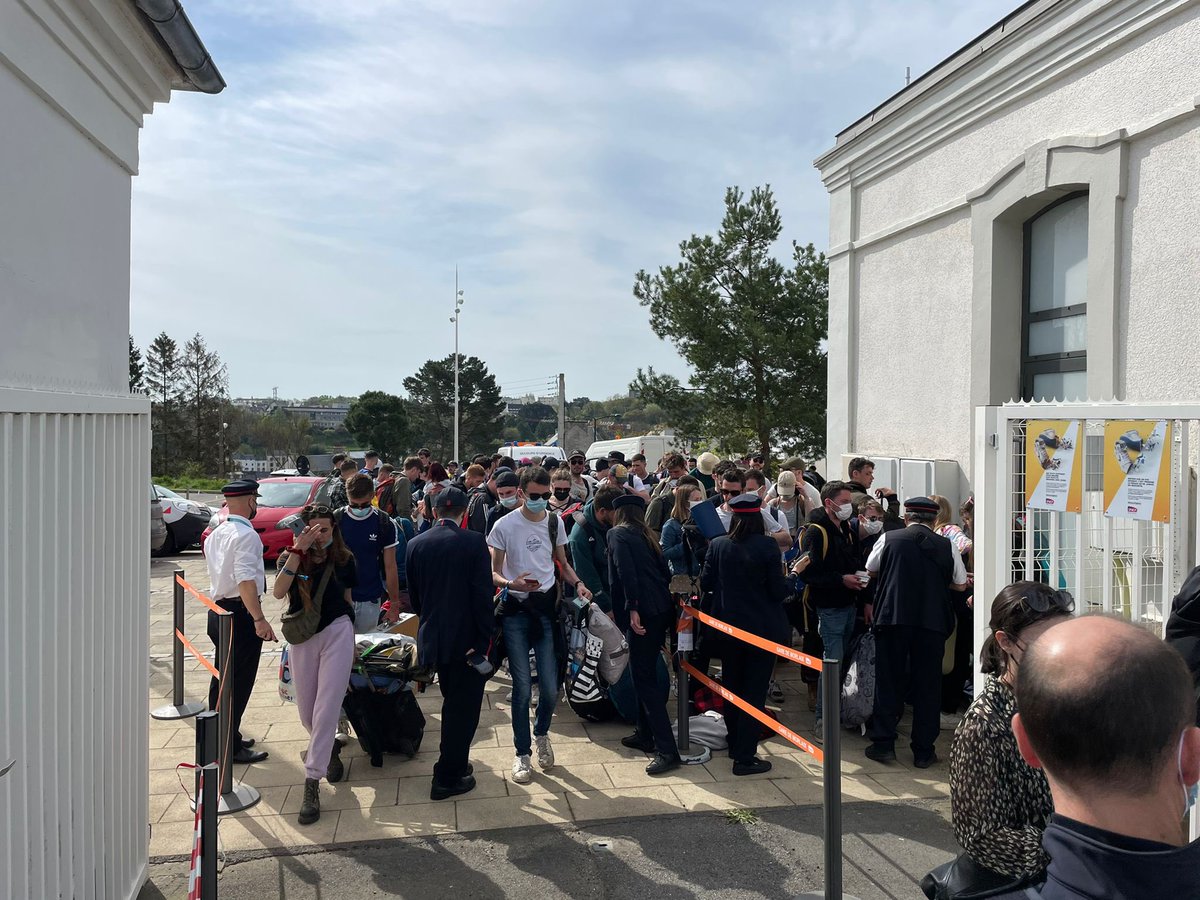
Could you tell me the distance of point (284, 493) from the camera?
16.0 metres

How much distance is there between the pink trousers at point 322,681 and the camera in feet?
16.5

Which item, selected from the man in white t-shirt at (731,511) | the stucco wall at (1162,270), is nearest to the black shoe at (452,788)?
the man in white t-shirt at (731,511)

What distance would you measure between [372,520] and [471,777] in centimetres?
231

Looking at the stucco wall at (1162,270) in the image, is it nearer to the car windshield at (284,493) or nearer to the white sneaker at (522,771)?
the white sneaker at (522,771)

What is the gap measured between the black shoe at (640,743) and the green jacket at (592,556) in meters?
1.05

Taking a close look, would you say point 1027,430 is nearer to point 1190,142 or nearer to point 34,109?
point 1190,142

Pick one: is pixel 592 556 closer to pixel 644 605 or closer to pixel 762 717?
pixel 644 605

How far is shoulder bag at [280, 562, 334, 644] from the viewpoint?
5035 millimetres

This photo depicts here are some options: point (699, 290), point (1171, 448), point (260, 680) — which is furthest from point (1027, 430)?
point (699, 290)

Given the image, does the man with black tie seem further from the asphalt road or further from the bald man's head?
the bald man's head

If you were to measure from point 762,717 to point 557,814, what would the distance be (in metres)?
1.40

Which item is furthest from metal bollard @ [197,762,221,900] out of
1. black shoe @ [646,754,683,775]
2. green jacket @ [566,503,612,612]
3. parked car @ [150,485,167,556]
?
parked car @ [150,485,167,556]

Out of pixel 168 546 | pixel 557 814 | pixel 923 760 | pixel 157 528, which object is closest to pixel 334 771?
pixel 557 814

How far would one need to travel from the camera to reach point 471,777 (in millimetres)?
5500
